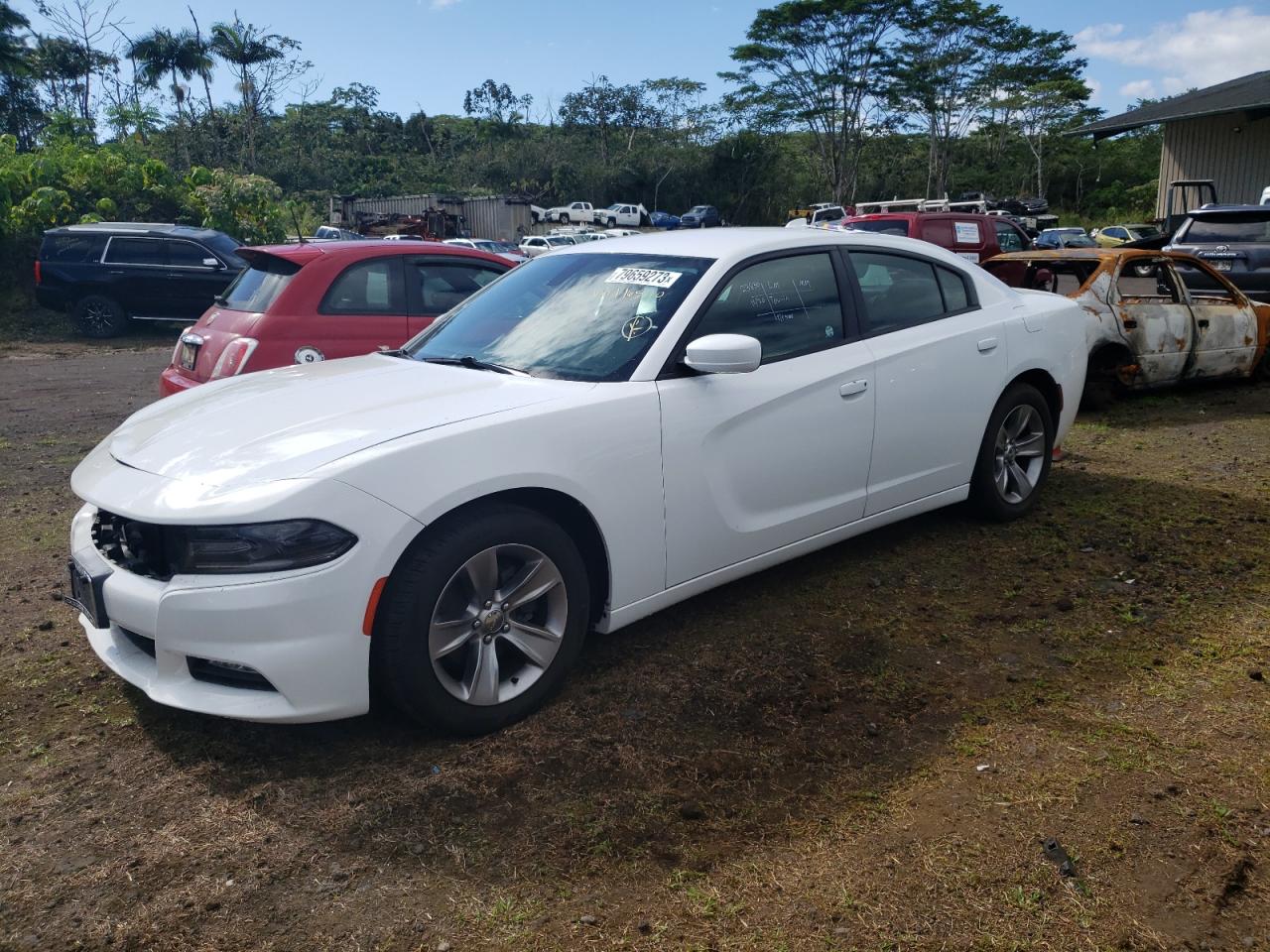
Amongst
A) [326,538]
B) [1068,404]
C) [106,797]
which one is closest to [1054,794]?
[326,538]

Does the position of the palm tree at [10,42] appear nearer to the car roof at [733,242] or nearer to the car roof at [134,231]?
the car roof at [134,231]

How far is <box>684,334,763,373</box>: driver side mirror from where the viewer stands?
3.59m

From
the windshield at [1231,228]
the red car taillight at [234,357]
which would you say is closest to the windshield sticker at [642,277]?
the red car taillight at [234,357]

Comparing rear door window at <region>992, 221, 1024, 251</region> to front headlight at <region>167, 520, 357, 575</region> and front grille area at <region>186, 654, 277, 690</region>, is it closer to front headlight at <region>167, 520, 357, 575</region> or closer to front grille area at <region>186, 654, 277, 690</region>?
front headlight at <region>167, 520, 357, 575</region>

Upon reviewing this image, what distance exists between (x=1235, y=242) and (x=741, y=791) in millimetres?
12183

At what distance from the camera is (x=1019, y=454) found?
5.41 m

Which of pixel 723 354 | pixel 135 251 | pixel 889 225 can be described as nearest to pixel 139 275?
pixel 135 251

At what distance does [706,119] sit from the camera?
67.9 metres

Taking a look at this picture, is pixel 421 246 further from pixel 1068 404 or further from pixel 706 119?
pixel 706 119

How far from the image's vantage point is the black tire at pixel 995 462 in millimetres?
5145

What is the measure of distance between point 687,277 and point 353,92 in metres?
72.1

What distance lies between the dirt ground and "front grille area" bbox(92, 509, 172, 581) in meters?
0.61

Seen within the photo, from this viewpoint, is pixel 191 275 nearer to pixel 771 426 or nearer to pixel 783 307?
pixel 783 307

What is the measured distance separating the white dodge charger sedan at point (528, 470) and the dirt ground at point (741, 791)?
294mm
